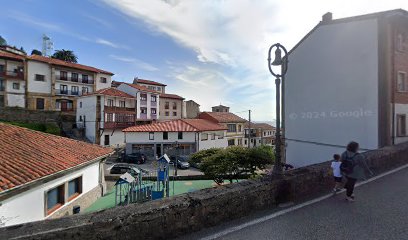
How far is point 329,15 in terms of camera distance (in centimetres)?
1873

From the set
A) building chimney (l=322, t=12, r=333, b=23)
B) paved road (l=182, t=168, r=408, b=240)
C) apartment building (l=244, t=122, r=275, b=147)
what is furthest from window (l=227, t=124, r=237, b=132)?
paved road (l=182, t=168, r=408, b=240)

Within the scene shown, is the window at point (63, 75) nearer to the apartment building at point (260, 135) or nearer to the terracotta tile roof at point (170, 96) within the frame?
the terracotta tile roof at point (170, 96)

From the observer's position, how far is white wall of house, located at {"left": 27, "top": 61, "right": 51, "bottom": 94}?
1674 inches

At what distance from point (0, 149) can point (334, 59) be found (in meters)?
20.6

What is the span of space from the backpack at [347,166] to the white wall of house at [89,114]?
41.8 m

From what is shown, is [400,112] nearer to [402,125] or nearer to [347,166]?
[402,125]

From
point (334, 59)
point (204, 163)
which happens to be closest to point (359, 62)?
point (334, 59)

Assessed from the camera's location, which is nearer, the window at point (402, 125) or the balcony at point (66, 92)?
the window at point (402, 125)

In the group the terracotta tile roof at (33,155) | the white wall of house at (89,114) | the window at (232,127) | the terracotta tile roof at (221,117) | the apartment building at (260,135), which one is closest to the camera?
the terracotta tile roof at (33,155)

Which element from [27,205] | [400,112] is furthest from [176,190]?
[400,112]

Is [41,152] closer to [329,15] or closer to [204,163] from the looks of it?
[204,163]

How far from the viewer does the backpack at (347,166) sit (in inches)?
208

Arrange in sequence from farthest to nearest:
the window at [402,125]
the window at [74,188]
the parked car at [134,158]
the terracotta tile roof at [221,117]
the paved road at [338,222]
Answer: the terracotta tile roof at [221,117] < the parked car at [134,158] < the window at [402,125] < the window at [74,188] < the paved road at [338,222]

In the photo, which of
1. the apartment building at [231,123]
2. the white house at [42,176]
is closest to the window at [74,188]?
the white house at [42,176]
